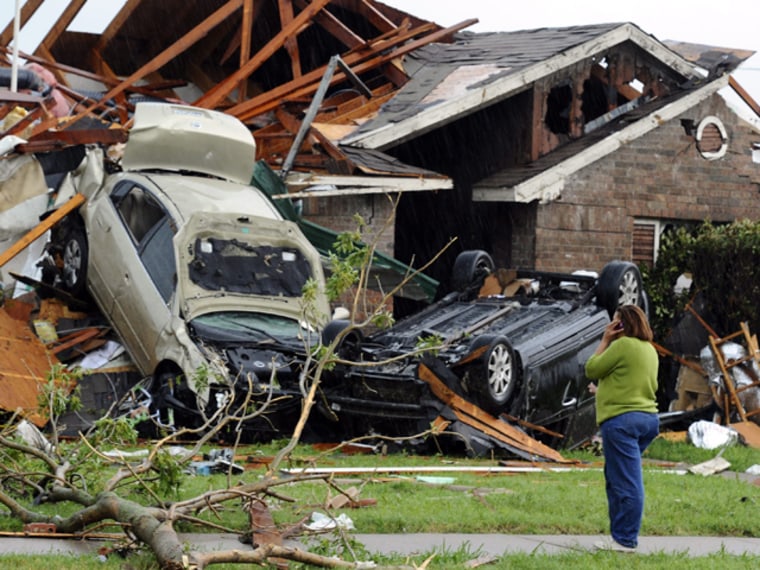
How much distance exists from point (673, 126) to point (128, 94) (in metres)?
8.71

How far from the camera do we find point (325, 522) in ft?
24.9

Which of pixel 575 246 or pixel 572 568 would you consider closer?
pixel 572 568

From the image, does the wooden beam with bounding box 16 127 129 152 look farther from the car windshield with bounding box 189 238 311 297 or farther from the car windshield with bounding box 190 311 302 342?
the car windshield with bounding box 190 311 302 342

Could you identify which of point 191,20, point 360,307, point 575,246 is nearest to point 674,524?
point 360,307

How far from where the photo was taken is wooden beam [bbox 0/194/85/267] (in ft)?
46.8

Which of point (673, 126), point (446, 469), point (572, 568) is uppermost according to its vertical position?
point (673, 126)

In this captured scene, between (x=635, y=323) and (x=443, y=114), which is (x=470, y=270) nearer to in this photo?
(x=443, y=114)

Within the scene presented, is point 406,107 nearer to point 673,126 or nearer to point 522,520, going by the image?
point 673,126

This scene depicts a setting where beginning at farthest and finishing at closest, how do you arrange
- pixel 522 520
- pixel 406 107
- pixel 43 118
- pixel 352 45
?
1. pixel 352 45
2. pixel 406 107
3. pixel 43 118
4. pixel 522 520

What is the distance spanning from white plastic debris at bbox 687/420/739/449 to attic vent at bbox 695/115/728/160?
269 inches

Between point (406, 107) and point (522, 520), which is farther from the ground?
point (406, 107)

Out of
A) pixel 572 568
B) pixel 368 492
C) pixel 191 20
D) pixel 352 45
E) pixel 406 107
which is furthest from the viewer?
pixel 191 20

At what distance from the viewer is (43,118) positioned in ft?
54.7

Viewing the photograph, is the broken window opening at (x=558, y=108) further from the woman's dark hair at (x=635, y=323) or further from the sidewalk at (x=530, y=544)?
the sidewalk at (x=530, y=544)
